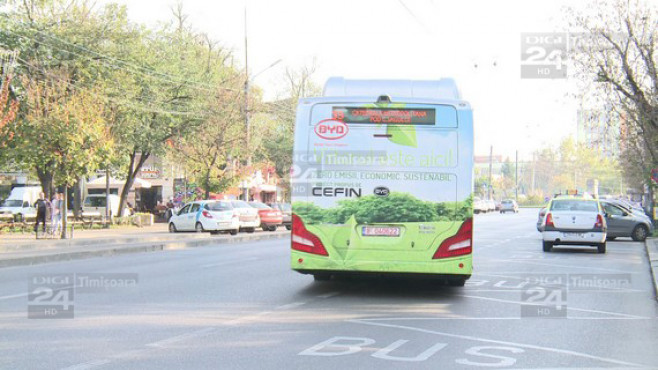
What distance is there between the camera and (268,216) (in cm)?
3844

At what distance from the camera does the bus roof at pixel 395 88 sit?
12.1 metres

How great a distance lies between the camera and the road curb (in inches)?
751

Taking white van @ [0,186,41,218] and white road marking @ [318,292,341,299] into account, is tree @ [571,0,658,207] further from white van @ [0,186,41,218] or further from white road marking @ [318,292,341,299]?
white van @ [0,186,41,218]

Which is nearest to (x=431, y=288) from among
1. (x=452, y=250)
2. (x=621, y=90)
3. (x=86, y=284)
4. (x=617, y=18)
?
(x=452, y=250)

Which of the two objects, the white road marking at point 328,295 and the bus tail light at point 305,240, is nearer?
the bus tail light at point 305,240

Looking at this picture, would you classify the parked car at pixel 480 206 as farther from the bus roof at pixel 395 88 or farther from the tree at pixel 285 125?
the bus roof at pixel 395 88

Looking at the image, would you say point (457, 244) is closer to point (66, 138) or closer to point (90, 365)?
point (90, 365)

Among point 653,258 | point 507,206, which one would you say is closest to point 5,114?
point 653,258

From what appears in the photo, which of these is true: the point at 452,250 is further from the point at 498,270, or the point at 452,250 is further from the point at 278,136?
the point at 278,136

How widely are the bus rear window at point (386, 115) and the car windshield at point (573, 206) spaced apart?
12599 mm

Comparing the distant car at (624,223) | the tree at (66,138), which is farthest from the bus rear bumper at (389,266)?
the distant car at (624,223)

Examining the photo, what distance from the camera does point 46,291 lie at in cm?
1237

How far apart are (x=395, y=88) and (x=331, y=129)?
5.00 feet

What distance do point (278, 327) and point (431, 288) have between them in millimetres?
4997
